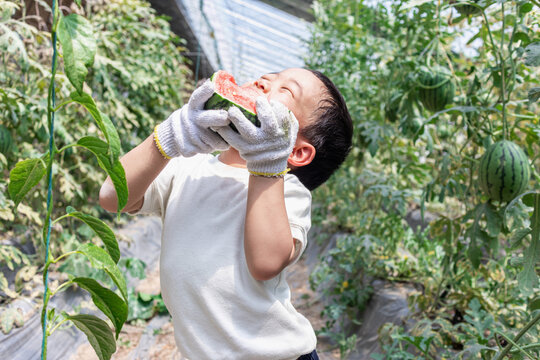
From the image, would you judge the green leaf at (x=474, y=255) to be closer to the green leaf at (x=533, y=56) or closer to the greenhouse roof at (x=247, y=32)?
the green leaf at (x=533, y=56)

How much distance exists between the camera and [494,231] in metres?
2.09

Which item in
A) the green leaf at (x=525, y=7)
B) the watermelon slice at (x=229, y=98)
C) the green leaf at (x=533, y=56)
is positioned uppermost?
the green leaf at (x=533, y=56)

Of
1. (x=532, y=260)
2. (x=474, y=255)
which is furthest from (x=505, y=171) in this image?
(x=532, y=260)

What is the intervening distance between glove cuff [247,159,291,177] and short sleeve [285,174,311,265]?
22 centimetres

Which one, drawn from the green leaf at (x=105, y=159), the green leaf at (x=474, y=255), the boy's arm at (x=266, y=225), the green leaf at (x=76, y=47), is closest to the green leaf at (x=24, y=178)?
the green leaf at (x=105, y=159)

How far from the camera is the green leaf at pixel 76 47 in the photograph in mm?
695

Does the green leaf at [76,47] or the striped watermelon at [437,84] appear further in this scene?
the striped watermelon at [437,84]

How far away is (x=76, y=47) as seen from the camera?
28.1 inches

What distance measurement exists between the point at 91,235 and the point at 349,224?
2695mm

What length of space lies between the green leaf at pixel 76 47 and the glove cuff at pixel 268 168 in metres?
0.54

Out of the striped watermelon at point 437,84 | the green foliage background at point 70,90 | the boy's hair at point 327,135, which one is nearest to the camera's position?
the boy's hair at point 327,135

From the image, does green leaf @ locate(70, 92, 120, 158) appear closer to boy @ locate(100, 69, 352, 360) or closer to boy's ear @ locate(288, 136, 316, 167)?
boy @ locate(100, 69, 352, 360)

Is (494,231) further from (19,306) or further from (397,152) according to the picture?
(19,306)

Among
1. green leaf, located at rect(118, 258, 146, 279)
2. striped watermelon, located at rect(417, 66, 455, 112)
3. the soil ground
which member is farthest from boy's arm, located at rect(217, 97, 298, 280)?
green leaf, located at rect(118, 258, 146, 279)
